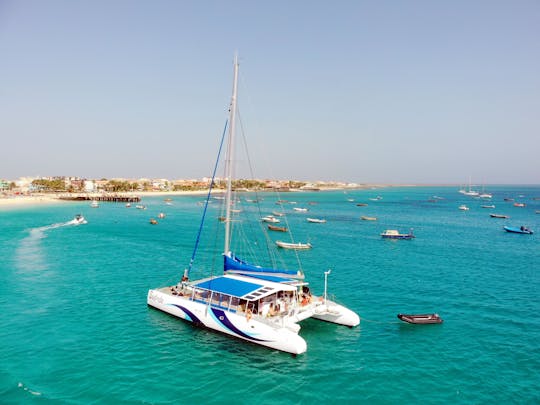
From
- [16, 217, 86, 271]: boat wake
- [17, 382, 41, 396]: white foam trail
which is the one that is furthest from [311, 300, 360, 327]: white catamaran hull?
[16, 217, 86, 271]: boat wake

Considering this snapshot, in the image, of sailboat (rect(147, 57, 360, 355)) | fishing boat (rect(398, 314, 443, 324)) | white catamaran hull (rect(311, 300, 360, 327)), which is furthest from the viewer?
fishing boat (rect(398, 314, 443, 324))

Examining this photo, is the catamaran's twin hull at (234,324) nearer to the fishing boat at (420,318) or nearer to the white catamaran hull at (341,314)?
the white catamaran hull at (341,314)

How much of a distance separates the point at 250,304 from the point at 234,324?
1.83 meters

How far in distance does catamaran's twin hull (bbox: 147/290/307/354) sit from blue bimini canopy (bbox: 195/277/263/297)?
1336 mm

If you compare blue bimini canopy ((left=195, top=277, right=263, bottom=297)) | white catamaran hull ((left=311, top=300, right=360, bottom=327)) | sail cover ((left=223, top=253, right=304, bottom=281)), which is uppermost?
sail cover ((left=223, top=253, right=304, bottom=281))

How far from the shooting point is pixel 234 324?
2512 cm

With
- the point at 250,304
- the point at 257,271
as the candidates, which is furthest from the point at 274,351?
the point at 257,271

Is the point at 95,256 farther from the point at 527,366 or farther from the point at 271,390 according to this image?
the point at 527,366

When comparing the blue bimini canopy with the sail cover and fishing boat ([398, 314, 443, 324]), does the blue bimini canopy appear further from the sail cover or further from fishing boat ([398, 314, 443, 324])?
fishing boat ([398, 314, 443, 324])

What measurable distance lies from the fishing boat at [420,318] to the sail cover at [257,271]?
9196 millimetres

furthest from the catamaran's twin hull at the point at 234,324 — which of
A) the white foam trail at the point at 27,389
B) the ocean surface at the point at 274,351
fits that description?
the white foam trail at the point at 27,389

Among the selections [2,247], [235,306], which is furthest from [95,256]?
[235,306]

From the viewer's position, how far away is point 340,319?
93.4 feet

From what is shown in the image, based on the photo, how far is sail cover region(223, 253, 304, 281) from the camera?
2905 cm
